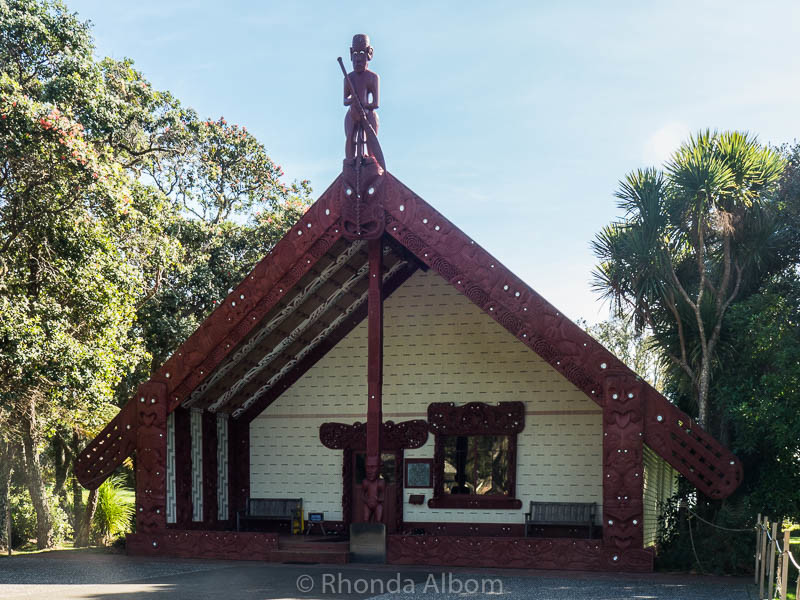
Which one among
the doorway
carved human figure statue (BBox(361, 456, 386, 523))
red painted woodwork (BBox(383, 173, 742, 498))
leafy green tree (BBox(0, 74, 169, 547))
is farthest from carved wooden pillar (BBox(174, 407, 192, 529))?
red painted woodwork (BBox(383, 173, 742, 498))

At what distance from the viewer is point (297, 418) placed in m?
19.3

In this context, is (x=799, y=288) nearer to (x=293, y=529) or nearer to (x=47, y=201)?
(x=293, y=529)

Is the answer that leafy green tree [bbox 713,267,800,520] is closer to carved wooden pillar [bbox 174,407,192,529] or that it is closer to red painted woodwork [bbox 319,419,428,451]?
red painted woodwork [bbox 319,419,428,451]

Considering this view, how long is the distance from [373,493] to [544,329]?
380cm

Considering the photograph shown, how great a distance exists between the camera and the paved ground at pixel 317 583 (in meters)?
11.3

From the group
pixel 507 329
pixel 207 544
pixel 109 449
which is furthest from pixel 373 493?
pixel 109 449

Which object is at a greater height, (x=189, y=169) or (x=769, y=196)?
(x=189, y=169)

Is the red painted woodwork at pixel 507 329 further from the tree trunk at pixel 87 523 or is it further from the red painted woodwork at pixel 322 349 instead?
the tree trunk at pixel 87 523

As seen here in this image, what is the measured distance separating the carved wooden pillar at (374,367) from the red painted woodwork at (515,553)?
95cm

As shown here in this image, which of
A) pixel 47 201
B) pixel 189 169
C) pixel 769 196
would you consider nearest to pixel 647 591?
pixel 769 196

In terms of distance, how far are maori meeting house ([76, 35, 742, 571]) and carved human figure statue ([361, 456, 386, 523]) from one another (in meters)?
0.03

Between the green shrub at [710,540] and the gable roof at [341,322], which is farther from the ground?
the gable roof at [341,322]

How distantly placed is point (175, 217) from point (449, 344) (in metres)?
7.72

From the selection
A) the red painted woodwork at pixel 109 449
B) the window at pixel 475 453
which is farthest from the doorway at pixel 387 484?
the red painted woodwork at pixel 109 449
